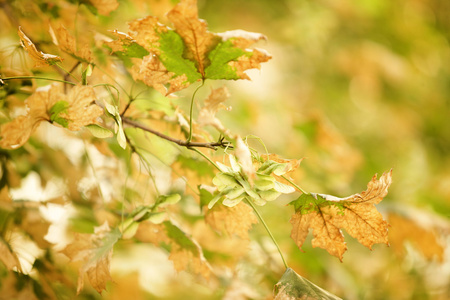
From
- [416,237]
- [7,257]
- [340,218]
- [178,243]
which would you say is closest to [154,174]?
[178,243]

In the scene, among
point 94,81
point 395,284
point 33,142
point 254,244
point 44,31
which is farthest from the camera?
point 395,284

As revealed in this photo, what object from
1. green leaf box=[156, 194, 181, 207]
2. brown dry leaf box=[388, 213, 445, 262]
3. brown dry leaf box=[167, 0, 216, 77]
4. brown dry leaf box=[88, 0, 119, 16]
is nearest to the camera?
brown dry leaf box=[167, 0, 216, 77]

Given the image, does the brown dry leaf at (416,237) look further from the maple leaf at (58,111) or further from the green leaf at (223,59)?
the maple leaf at (58,111)

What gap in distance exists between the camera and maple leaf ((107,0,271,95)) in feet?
1.55

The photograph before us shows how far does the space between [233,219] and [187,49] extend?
292mm

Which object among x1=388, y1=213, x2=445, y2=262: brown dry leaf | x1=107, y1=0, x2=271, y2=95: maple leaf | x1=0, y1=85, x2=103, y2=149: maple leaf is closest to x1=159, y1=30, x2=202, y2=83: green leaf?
x1=107, y1=0, x2=271, y2=95: maple leaf

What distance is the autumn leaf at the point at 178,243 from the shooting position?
2.14 ft

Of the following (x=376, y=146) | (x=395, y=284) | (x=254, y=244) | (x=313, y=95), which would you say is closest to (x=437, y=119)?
(x=376, y=146)

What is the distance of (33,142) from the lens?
0.97m

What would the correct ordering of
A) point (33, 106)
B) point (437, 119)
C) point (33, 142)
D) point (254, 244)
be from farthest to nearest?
point (437, 119) → point (254, 244) → point (33, 142) → point (33, 106)

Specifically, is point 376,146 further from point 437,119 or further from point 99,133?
point 99,133

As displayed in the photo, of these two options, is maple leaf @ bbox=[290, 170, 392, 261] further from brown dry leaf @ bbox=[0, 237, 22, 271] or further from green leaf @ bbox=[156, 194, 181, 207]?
brown dry leaf @ bbox=[0, 237, 22, 271]

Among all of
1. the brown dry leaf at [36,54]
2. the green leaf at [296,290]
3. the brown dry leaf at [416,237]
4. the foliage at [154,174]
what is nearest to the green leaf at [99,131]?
the foliage at [154,174]

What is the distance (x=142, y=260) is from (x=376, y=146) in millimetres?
2057
